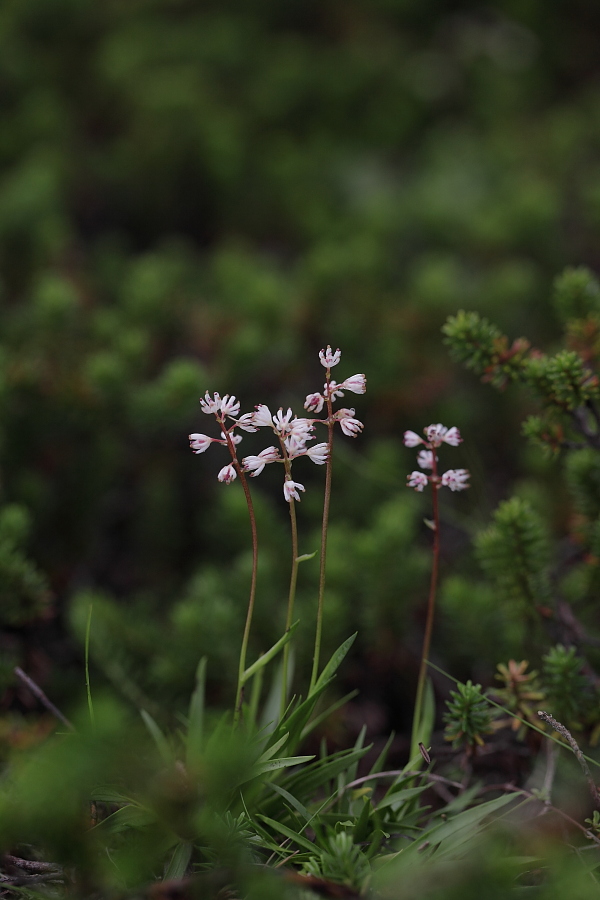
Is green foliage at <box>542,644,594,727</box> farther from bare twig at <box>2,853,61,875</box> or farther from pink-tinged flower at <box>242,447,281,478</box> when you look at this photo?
bare twig at <box>2,853,61,875</box>

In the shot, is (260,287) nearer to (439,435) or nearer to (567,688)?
(439,435)

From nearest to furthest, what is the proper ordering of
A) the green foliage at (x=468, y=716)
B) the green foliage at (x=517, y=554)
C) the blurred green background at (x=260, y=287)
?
the green foliage at (x=468, y=716) → the green foliage at (x=517, y=554) → the blurred green background at (x=260, y=287)

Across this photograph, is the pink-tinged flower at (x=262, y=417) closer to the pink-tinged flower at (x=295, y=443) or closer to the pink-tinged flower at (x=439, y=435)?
the pink-tinged flower at (x=295, y=443)

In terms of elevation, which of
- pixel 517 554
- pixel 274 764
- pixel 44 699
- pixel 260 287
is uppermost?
pixel 260 287

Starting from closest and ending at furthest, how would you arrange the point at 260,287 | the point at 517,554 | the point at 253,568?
the point at 253,568, the point at 517,554, the point at 260,287

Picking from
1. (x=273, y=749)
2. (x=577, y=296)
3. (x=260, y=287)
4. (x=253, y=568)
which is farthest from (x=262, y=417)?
(x=260, y=287)

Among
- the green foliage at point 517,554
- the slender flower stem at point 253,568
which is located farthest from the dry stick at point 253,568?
the green foliage at point 517,554
